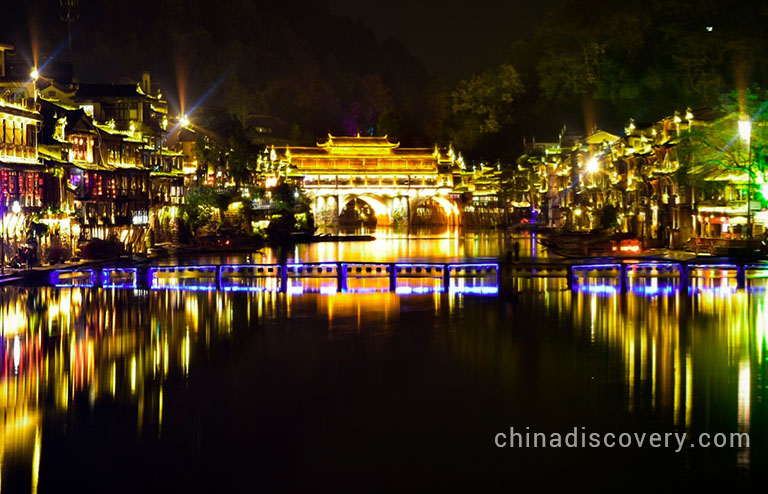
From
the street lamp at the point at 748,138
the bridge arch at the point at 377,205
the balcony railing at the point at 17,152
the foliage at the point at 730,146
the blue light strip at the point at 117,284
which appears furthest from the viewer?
the bridge arch at the point at 377,205

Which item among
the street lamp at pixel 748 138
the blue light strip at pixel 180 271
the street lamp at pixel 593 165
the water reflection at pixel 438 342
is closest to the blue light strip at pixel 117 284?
the blue light strip at pixel 180 271

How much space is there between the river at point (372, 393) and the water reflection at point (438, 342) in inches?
3.5

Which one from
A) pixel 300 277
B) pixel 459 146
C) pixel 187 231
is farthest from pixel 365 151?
pixel 300 277

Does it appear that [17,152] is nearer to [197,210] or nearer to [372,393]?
[197,210]

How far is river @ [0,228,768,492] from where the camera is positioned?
55.0 feet

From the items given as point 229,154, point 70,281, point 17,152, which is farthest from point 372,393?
point 229,154

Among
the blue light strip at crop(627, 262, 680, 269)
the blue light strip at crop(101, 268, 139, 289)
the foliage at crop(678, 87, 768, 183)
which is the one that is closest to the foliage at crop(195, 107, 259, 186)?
the foliage at crop(678, 87, 768, 183)

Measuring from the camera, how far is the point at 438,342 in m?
28.8

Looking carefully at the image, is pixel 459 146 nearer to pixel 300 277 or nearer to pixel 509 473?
pixel 300 277

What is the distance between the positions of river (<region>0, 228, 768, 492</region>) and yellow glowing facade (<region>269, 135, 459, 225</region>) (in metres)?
112

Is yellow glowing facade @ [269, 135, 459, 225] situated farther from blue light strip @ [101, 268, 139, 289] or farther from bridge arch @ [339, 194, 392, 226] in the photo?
blue light strip @ [101, 268, 139, 289]

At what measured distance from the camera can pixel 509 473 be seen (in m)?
16.6

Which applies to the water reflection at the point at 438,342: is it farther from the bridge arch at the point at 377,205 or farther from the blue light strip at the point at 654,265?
the bridge arch at the point at 377,205

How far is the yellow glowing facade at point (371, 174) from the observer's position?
149250mm
